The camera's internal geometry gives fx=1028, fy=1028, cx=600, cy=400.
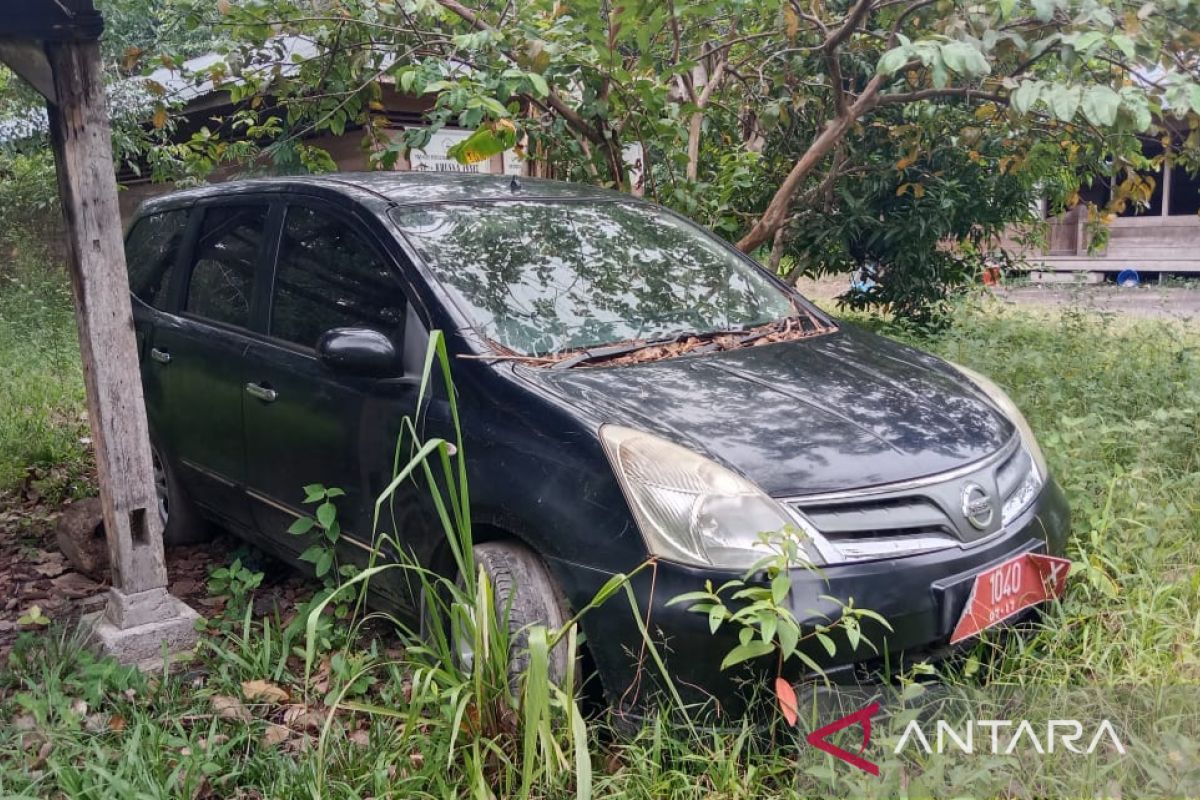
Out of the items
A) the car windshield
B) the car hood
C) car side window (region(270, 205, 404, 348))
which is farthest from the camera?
car side window (region(270, 205, 404, 348))

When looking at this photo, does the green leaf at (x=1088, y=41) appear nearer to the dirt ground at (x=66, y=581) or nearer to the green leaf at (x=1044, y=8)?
the green leaf at (x=1044, y=8)

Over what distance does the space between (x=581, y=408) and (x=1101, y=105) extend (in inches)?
89.2

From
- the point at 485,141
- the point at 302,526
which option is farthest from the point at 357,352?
the point at 485,141

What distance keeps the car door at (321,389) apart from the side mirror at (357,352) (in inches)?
3.0

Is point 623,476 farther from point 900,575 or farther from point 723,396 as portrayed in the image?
point 900,575

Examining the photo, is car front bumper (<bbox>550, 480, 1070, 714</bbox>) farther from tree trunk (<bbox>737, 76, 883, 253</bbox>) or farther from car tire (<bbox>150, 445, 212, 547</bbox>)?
tree trunk (<bbox>737, 76, 883, 253</bbox>)

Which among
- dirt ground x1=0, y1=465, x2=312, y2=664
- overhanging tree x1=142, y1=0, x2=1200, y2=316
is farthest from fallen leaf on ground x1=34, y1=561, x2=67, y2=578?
overhanging tree x1=142, y1=0, x2=1200, y2=316

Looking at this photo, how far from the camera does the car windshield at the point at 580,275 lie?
3.23m

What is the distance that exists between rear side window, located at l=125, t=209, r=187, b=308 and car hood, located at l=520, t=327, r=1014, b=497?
241 centimetres

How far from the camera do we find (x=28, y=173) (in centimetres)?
1259

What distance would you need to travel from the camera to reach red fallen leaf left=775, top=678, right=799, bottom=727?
7.63 feet

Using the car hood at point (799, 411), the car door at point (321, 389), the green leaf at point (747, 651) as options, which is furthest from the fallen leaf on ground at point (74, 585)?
the green leaf at point (747, 651)

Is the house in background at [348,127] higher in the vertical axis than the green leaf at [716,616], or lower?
higher

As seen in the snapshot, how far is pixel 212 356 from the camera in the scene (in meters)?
4.06
